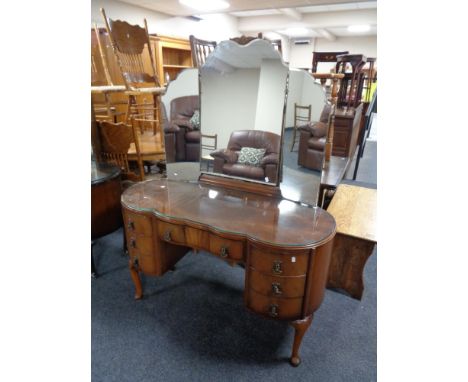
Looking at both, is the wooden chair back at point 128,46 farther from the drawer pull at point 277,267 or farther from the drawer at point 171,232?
the drawer pull at point 277,267

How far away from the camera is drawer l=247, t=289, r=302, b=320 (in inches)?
47.7

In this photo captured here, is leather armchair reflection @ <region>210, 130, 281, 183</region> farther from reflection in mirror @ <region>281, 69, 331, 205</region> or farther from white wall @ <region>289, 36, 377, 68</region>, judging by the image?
white wall @ <region>289, 36, 377, 68</region>

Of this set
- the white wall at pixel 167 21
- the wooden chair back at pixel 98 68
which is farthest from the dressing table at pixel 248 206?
the white wall at pixel 167 21

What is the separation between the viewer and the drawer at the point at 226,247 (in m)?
1.23

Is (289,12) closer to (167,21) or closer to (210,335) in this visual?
(167,21)

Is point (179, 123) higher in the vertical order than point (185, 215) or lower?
higher

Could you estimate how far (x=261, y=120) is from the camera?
1.45m

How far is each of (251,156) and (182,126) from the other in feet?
1.60

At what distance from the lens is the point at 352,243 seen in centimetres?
166

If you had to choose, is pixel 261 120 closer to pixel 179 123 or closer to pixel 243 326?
pixel 179 123

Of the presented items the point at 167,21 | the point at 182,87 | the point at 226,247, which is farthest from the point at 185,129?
the point at 167,21
